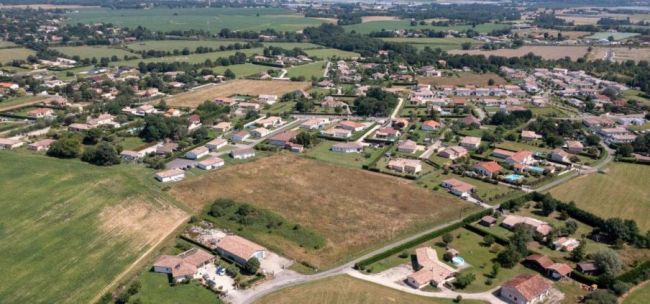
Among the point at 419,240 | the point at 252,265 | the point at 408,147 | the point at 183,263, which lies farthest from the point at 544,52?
the point at 183,263

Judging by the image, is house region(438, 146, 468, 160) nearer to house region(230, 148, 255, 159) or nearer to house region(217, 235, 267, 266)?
house region(230, 148, 255, 159)

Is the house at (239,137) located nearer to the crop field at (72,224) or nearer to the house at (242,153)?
the house at (242,153)

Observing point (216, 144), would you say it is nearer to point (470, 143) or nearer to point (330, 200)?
point (330, 200)

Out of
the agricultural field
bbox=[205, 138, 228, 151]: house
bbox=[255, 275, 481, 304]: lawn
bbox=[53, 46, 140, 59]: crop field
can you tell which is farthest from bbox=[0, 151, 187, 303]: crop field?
the agricultural field

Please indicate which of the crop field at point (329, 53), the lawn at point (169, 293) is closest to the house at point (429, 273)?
the lawn at point (169, 293)

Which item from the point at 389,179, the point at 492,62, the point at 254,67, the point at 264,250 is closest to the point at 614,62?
the point at 492,62

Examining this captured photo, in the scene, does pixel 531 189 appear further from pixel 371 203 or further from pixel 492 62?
pixel 492 62
